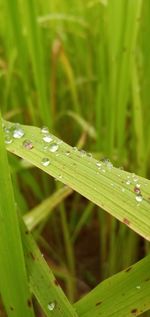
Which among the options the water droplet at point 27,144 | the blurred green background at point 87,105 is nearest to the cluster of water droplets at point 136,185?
the water droplet at point 27,144

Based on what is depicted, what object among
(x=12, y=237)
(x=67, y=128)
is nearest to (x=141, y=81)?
(x=67, y=128)

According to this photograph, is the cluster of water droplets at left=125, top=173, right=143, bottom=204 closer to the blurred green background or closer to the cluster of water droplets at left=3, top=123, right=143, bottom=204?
the cluster of water droplets at left=3, top=123, right=143, bottom=204

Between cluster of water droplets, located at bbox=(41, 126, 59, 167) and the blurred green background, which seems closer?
cluster of water droplets, located at bbox=(41, 126, 59, 167)

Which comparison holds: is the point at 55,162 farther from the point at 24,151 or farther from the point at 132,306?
the point at 132,306

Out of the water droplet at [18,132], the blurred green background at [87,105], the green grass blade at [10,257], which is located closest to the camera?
the green grass blade at [10,257]

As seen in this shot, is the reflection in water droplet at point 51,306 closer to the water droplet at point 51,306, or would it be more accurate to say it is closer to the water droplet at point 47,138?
the water droplet at point 51,306

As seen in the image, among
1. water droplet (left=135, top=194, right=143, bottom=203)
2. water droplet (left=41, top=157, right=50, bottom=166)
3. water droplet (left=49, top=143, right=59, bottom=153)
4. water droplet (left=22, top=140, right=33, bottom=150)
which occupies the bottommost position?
water droplet (left=135, top=194, right=143, bottom=203)

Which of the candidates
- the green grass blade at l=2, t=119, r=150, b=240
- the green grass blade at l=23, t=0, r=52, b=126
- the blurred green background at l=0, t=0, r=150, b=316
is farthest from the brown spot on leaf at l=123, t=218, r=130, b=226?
the green grass blade at l=23, t=0, r=52, b=126
